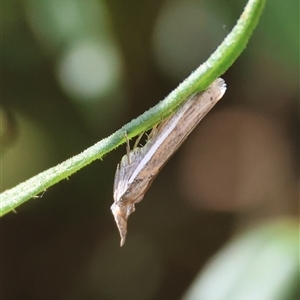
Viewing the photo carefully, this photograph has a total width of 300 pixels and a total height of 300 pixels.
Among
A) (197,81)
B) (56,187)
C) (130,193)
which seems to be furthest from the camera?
(56,187)

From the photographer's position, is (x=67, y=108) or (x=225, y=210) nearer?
(x=67, y=108)

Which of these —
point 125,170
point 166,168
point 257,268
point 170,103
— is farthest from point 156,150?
point 166,168

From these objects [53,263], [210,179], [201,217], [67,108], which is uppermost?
[210,179]

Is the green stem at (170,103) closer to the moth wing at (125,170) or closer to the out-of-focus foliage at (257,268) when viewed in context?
the moth wing at (125,170)

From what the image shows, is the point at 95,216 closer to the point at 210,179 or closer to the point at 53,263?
the point at 53,263

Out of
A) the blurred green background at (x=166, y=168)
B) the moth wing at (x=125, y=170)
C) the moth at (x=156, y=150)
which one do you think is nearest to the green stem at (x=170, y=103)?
the moth at (x=156, y=150)

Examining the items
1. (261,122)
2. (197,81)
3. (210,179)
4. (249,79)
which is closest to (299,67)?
(249,79)
